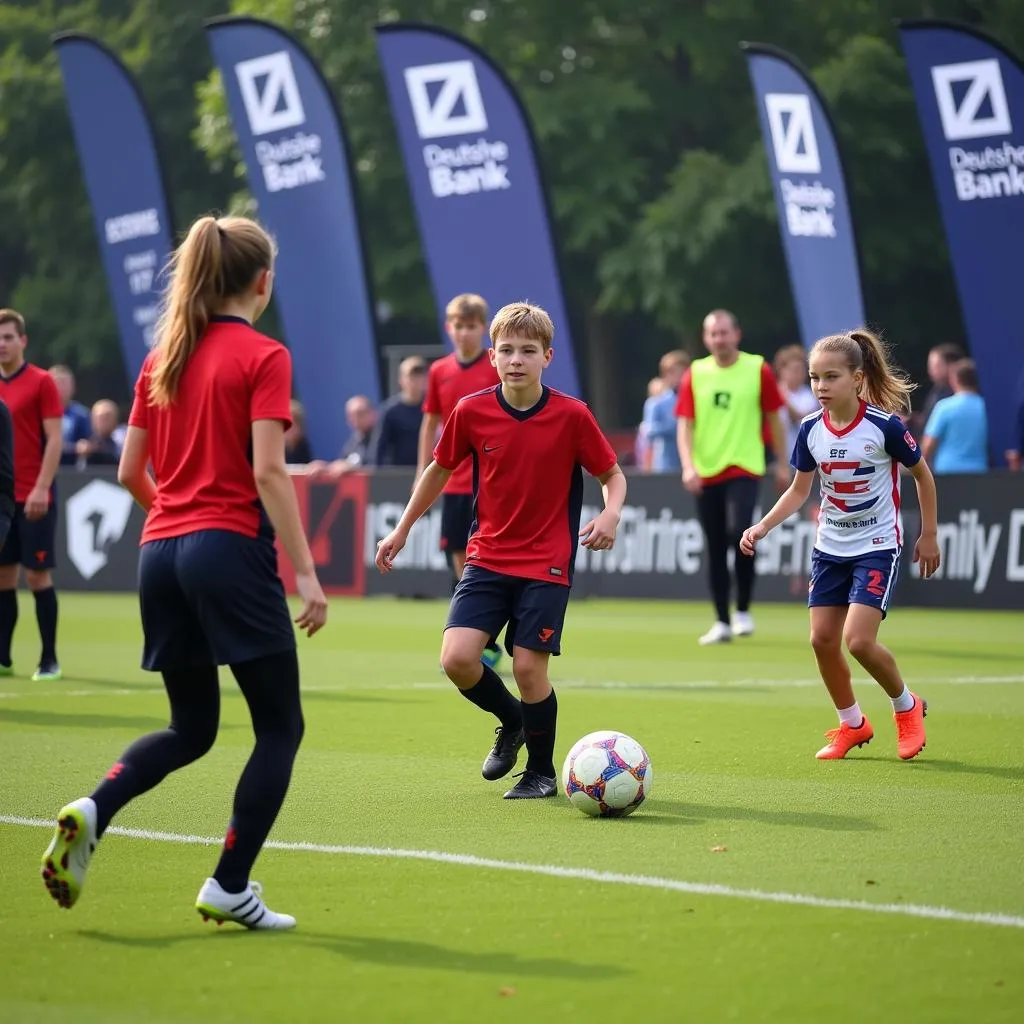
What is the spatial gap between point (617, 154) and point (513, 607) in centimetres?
2833

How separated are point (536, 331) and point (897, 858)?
94.6 inches

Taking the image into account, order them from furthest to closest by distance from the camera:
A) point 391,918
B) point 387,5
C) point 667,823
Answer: point 387,5, point 667,823, point 391,918

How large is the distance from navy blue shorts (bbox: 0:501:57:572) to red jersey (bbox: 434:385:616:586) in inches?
208

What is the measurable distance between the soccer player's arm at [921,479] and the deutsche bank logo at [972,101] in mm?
12597

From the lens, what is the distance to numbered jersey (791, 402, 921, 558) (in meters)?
8.63

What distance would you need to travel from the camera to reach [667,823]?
7109 mm

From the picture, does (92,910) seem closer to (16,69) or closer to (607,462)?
(607,462)

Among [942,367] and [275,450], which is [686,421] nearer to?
[942,367]

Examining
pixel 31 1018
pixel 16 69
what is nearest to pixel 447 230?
pixel 31 1018

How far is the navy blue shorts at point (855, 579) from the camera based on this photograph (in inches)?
338

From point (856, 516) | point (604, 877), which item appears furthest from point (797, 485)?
point (604, 877)

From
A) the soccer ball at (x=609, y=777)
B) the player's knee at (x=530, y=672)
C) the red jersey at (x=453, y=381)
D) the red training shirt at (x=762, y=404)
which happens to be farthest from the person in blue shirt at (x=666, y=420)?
the soccer ball at (x=609, y=777)

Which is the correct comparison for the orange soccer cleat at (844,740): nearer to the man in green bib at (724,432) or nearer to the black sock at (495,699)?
the black sock at (495,699)

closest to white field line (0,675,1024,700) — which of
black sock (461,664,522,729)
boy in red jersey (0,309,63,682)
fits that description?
boy in red jersey (0,309,63,682)
